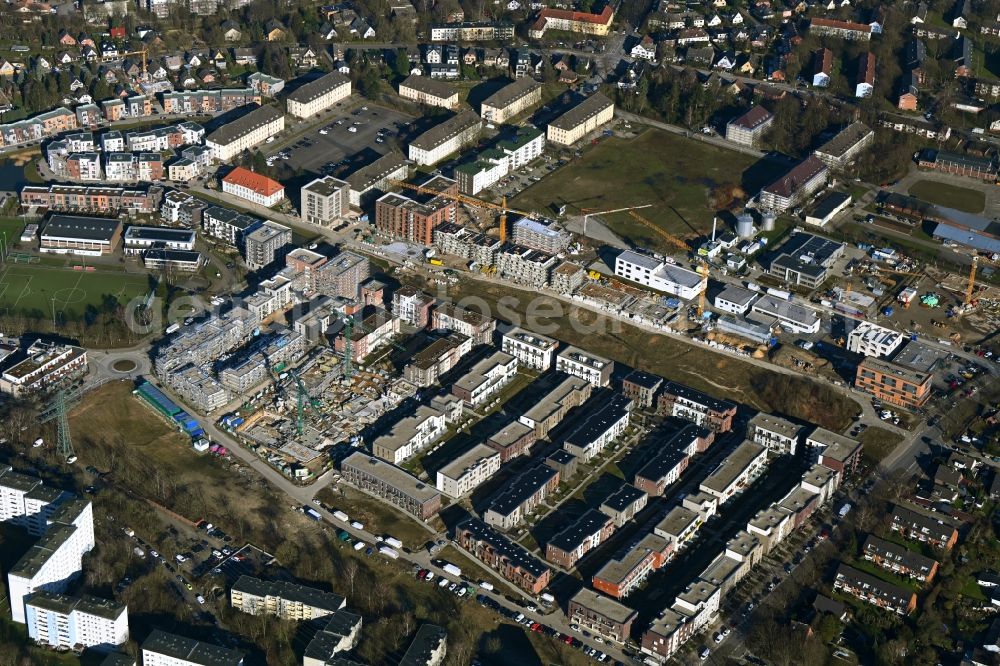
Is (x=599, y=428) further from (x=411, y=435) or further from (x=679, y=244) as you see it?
(x=679, y=244)

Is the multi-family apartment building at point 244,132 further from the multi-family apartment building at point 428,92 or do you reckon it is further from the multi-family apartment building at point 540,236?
the multi-family apartment building at point 540,236

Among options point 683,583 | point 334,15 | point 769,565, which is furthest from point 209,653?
point 334,15

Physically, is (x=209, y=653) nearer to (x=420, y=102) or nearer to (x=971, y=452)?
(x=971, y=452)

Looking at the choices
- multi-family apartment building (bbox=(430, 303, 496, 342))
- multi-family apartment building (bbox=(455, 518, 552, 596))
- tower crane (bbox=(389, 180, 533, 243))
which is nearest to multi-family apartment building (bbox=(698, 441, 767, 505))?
multi-family apartment building (bbox=(455, 518, 552, 596))

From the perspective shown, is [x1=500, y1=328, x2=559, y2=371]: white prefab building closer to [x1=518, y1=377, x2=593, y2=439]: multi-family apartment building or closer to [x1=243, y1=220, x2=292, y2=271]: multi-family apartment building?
[x1=518, y1=377, x2=593, y2=439]: multi-family apartment building

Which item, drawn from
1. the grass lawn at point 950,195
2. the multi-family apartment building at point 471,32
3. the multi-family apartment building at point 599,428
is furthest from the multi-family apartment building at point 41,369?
the grass lawn at point 950,195

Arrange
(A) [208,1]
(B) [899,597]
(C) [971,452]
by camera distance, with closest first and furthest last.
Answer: (B) [899,597] < (C) [971,452] < (A) [208,1]

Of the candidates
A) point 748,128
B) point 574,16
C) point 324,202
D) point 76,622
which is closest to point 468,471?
point 76,622
